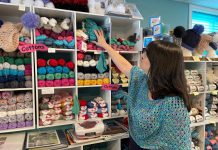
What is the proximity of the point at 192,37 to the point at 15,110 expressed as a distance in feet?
6.24

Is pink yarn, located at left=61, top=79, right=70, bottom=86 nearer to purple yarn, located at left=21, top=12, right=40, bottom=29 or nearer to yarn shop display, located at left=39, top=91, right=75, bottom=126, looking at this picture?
yarn shop display, located at left=39, top=91, right=75, bottom=126

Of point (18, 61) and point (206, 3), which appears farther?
point (206, 3)

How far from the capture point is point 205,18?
3119 mm

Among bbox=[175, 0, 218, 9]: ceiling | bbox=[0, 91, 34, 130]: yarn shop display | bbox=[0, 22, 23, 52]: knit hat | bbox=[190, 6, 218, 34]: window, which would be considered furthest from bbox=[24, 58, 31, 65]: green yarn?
bbox=[190, 6, 218, 34]: window

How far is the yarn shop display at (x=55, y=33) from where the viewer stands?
151cm

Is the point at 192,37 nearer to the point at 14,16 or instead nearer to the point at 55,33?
the point at 55,33

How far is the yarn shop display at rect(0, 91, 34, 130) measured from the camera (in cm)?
145

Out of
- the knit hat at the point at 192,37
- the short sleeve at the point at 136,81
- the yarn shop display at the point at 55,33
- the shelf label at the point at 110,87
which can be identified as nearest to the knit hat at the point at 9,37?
the yarn shop display at the point at 55,33

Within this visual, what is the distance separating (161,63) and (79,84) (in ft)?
2.78

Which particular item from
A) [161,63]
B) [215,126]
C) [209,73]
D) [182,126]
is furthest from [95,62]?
[215,126]

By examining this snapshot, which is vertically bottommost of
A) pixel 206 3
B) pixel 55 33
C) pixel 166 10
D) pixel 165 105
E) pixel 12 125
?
pixel 12 125

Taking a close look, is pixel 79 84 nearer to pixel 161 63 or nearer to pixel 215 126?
pixel 161 63

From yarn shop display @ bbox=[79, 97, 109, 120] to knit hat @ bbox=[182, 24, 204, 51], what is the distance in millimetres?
1146

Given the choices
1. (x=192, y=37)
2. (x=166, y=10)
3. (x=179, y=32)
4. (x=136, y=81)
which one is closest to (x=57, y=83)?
(x=136, y=81)
